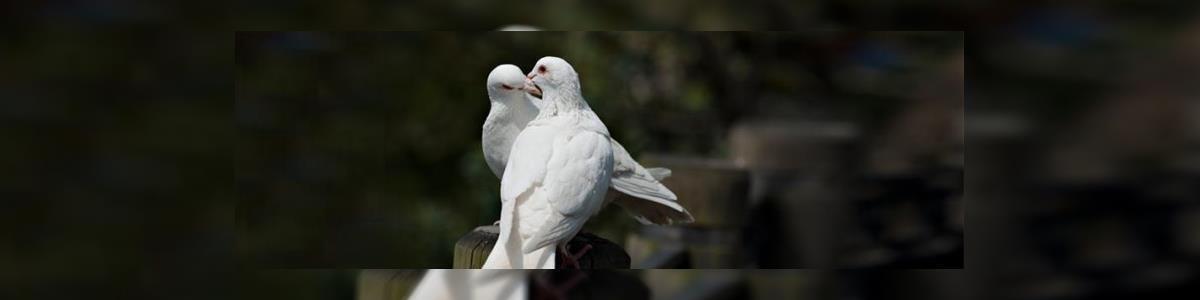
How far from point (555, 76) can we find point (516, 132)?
0.31 feet

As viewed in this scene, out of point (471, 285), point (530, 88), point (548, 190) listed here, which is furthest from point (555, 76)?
point (471, 285)

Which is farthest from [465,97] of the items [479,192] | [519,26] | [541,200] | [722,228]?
[541,200]

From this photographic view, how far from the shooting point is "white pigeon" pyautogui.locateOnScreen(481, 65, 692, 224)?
1370mm

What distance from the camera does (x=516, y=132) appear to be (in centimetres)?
139

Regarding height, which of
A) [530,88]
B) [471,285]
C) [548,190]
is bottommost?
[471,285]

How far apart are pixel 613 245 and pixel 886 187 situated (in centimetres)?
65

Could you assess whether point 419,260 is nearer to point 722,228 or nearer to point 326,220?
point 326,220

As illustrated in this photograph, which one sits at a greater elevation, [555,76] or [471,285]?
[555,76]

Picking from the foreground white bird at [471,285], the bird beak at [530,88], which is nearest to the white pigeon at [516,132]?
the bird beak at [530,88]

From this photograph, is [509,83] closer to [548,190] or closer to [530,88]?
[530,88]

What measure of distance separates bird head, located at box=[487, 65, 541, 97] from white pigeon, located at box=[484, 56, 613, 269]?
0.06 m

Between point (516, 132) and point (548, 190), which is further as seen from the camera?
point (516, 132)

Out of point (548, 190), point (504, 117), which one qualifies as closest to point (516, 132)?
point (504, 117)

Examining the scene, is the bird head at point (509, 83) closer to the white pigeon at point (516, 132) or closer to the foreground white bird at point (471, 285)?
the white pigeon at point (516, 132)
